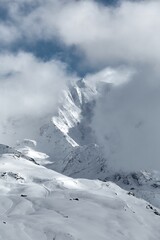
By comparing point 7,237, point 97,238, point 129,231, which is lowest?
point 7,237

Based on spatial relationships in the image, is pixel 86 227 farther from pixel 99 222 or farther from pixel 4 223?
pixel 4 223

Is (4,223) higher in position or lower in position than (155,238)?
lower

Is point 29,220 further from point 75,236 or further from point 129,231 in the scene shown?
point 129,231

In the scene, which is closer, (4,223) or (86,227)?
(4,223)

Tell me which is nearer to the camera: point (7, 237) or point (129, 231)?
point (7, 237)

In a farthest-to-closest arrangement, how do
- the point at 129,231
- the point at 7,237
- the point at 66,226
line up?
the point at 129,231 → the point at 66,226 → the point at 7,237

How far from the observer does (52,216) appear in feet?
652

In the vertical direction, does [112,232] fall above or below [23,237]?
above

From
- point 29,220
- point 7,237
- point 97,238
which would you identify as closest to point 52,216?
point 29,220

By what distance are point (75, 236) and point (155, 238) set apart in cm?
3914

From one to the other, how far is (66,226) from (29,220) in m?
12.7

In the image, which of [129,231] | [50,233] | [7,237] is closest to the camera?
[7,237]

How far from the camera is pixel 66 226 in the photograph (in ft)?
594

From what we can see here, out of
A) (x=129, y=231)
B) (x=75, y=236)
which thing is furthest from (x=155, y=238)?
(x=75, y=236)
